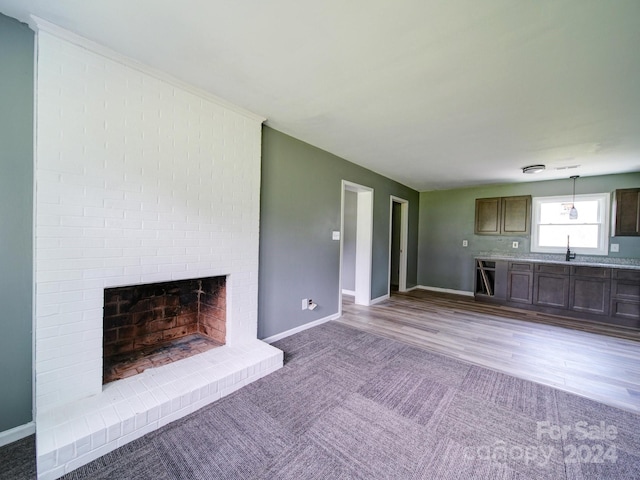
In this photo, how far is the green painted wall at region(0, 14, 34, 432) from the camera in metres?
1.50

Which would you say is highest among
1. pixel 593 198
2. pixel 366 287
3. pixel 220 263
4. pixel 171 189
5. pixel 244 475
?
pixel 593 198

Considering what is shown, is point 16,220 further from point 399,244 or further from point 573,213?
point 573,213

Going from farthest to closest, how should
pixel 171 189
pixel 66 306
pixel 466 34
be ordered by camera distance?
pixel 171 189, pixel 66 306, pixel 466 34

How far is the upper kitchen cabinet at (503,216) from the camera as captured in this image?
5051 mm

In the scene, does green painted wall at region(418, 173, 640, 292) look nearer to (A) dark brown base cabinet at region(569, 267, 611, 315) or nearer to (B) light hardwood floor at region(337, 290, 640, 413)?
(A) dark brown base cabinet at region(569, 267, 611, 315)

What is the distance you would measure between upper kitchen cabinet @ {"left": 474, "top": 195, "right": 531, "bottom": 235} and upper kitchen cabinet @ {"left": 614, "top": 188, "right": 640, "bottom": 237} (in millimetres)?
1141

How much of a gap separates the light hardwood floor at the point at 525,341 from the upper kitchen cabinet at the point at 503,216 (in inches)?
64.0

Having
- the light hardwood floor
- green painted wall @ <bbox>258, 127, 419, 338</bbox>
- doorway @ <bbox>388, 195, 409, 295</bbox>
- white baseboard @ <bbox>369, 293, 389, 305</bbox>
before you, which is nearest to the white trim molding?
green painted wall @ <bbox>258, 127, 419, 338</bbox>

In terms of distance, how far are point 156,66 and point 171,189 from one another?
0.90 metres

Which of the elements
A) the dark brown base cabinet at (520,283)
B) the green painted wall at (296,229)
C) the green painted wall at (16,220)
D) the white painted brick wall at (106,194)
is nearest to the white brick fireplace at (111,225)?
the white painted brick wall at (106,194)

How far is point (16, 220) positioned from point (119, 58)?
1261 millimetres

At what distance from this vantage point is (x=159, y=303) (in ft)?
8.14

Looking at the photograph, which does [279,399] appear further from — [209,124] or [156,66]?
[156,66]

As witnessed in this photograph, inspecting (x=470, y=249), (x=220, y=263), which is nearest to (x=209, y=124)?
(x=220, y=263)
